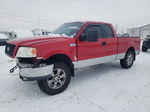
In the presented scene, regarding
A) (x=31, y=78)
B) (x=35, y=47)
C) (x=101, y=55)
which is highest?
(x=35, y=47)

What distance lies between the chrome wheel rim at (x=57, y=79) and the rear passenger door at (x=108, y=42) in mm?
1797

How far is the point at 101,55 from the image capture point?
4098mm

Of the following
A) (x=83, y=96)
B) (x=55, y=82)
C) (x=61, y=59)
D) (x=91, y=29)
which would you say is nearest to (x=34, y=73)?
(x=55, y=82)

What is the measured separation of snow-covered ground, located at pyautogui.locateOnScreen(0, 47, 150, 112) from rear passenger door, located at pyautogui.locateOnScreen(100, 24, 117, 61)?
97cm

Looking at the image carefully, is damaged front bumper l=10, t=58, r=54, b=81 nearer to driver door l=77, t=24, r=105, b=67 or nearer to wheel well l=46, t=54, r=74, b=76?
wheel well l=46, t=54, r=74, b=76

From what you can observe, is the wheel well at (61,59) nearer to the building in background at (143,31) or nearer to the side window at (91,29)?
the side window at (91,29)

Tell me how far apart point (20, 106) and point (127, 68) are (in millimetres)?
4596

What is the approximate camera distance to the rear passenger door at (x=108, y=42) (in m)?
4.12

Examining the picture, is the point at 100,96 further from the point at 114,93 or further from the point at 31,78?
the point at 31,78

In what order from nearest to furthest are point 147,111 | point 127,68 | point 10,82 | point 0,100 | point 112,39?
point 147,111, point 0,100, point 10,82, point 112,39, point 127,68

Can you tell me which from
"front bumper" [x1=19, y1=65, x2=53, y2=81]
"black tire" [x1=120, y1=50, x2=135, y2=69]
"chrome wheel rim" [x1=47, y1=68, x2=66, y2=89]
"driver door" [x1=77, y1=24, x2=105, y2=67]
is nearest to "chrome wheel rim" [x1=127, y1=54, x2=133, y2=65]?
"black tire" [x1=120, y1=50, x2=135, y2=69]

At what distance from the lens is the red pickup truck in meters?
2.58

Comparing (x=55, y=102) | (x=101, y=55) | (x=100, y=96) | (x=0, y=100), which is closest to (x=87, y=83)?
(x=100, y=96)

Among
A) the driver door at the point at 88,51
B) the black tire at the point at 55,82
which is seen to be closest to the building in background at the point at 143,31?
the driver door at the point at 88,51
